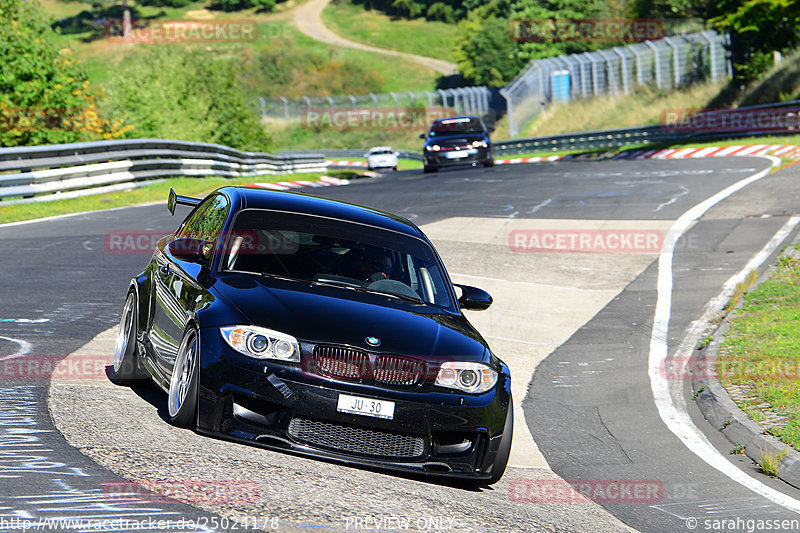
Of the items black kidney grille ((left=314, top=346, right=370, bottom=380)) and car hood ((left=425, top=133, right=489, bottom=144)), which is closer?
black kidney grille ((left=314, top=346, right=370, bottom=380))

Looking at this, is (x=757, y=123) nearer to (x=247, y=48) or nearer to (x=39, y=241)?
(x=39, y=241)

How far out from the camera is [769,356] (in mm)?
9875

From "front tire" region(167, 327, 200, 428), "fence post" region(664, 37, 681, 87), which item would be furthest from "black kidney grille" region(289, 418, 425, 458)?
"fence post" region(664, 37, 681, 87)

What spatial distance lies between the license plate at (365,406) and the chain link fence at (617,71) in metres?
47.1

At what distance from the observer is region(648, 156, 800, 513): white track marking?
22.6 feet

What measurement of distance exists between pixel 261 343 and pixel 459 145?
27995mm

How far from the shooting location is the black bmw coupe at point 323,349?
5.85 metres

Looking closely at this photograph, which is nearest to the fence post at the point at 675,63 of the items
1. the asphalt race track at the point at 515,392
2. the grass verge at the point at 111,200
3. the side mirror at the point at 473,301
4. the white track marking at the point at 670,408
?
the grass verge at the point at 111,200

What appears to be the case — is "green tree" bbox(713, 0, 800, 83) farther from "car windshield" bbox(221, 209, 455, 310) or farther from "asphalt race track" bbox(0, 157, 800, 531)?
"car windshield" bbox(221, 209, 455, 310)

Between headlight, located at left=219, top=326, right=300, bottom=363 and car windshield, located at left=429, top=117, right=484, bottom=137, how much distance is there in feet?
93.4

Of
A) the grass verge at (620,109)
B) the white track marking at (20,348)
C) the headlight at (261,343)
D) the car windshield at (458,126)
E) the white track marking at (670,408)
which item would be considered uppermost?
the headlight at (261,343)

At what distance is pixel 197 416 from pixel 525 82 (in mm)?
59716

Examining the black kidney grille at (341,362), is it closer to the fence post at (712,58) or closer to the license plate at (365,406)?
the license plate at (365,406)

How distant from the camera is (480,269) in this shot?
15039 millimetres
